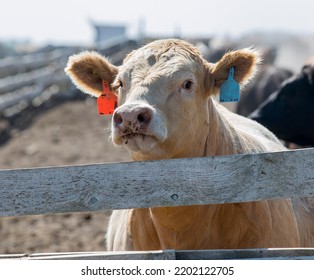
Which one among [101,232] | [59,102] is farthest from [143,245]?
[59,102]

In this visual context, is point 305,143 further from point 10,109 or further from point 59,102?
point 59,102

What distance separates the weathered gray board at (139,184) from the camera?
3158 mm

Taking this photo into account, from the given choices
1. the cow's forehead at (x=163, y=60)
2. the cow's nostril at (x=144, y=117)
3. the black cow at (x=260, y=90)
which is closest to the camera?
the cow's nostril at (x=144, y=117)

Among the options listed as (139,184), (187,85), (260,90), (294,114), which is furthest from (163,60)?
(260,90)

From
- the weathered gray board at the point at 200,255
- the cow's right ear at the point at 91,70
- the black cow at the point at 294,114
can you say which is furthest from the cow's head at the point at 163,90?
the black cow at the point at 294,114

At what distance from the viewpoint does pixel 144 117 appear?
140 inches

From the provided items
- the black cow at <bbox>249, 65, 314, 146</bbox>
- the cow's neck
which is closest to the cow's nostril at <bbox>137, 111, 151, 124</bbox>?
the cow's neck

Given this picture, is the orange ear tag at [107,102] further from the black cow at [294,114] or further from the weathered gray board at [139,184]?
the black cow at [294,114]

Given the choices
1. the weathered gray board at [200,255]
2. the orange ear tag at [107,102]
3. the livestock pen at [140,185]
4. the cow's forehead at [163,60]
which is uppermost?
the cow's forehead at [163,60]

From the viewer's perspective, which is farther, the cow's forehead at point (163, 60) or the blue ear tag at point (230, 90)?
the blue ear tag at point (230, 90)

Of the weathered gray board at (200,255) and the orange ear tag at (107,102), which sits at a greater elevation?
the orange ear tag at (107,102)

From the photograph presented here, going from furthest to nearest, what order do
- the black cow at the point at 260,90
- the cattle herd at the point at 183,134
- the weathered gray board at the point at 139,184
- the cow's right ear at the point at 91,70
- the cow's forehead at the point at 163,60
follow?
1. the black cow at the point at 260,90
2. the cow's right ear at the point at 91,70
3. the cow's forehead at the point at 163,60
4. the cattle herd at the point at 183,134
5. the weathered gray board at the point at 139,184

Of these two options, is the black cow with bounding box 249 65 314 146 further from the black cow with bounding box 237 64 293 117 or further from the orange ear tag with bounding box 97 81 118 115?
the black cow with bounding box 237 64 293 117

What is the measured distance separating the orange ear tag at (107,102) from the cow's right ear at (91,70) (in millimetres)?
65
